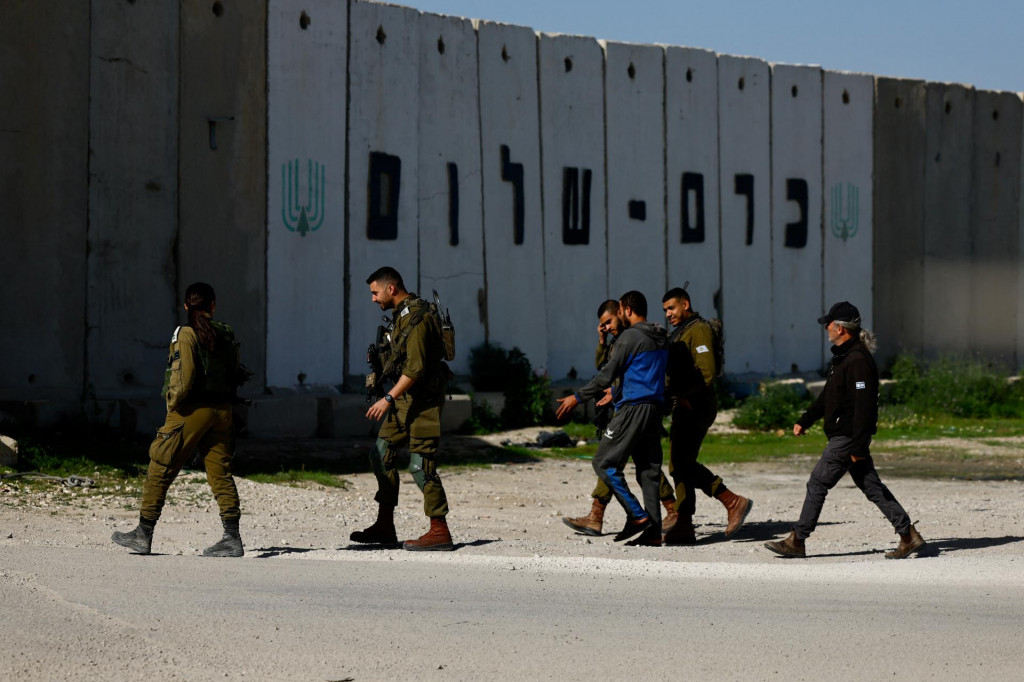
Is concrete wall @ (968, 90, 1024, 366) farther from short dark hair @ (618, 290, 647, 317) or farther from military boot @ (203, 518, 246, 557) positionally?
military boot @ (203, 518, 246, 557)

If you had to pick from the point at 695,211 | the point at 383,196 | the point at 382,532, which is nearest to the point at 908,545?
the point at 382,532

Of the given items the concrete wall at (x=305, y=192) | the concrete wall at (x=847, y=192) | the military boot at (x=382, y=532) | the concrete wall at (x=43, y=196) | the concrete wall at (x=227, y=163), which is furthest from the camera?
the concrete wall at (x=847, y=192)

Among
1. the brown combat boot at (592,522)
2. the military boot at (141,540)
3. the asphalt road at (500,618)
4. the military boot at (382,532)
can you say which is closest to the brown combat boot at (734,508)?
Answer: the brown combat boot at (592,522)

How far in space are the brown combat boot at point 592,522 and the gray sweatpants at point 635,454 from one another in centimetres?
58

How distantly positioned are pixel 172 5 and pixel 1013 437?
935cm

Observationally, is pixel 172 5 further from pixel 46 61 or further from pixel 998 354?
pixel 998 354

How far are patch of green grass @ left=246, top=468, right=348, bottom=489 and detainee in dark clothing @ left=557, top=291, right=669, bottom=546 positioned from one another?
10.7 ft

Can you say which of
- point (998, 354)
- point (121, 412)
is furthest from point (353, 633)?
point (998, 354)

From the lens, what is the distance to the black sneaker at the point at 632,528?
7.82m

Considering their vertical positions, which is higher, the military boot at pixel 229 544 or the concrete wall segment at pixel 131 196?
the concrete wall segment at pixel 131 196

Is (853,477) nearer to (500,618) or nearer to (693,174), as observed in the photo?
(500,618)

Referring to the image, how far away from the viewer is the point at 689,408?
8.06m

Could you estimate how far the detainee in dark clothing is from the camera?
778 cm

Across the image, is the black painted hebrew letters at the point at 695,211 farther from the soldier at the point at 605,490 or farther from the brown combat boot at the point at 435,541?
the brown combat boot at the point at 435,541
